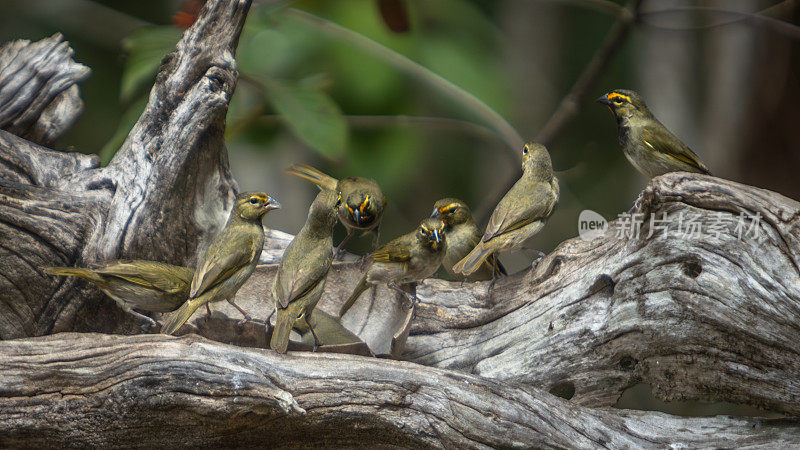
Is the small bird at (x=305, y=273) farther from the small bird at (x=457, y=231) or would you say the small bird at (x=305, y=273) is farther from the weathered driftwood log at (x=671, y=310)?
the weathered driftwood log at (x=671, y=310)

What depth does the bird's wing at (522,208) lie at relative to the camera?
345cm

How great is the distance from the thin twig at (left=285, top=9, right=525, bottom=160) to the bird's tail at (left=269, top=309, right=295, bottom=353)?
8.18ft

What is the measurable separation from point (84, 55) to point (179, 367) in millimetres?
4271

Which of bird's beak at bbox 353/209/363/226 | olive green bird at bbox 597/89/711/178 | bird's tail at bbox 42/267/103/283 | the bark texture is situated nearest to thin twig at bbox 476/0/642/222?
olive green bird at bbox 597/89/711/178

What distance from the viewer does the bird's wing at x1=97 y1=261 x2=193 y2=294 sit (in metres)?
3.09

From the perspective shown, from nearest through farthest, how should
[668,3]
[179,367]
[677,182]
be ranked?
[179,367], [677,182], [668,3]

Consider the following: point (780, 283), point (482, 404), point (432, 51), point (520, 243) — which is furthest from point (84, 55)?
point (780, 283)

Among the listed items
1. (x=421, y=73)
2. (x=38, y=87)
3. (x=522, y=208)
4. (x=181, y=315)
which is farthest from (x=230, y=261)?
(x=421, y=73)

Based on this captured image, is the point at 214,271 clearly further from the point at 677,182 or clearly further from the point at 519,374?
the point at 677,182

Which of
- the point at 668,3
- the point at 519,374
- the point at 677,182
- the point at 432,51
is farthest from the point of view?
the point at 668,3

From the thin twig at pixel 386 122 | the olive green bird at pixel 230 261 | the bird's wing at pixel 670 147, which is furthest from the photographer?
the thin twig at pixel 386 122

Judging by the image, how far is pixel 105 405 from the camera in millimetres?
2562

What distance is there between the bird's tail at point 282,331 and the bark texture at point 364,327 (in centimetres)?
7

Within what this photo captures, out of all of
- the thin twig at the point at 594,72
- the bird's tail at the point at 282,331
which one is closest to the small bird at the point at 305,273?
the bird's tail at the point at 282,331
